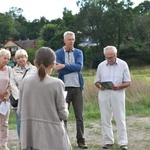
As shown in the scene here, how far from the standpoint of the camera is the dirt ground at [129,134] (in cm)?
624

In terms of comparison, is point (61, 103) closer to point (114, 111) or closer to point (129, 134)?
point (114, 111)

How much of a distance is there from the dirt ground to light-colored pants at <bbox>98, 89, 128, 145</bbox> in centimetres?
20

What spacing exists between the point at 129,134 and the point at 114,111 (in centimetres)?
134

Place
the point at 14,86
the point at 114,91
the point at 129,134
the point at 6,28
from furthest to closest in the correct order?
the point at 6,28 → the point at 129,134 → the point at 114,91 → the point at 14,86

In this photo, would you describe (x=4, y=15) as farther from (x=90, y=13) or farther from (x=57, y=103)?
(x=57, y=103)

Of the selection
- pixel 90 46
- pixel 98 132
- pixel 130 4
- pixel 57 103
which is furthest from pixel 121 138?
pixel 130 4

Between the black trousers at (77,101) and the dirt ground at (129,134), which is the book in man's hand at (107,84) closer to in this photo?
the black trousers at (77,101)

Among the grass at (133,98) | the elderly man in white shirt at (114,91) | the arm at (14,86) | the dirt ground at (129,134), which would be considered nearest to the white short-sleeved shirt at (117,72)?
the elderly man in white shirt at (114,91)

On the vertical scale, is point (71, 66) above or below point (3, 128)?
above

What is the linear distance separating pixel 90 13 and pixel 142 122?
54152 millimetres

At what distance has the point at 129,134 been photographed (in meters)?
7.12

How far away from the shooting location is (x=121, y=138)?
19.8ft

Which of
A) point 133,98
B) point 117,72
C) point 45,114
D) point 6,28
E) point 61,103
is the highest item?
point 6,28

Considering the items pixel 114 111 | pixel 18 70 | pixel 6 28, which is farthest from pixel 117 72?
pixel 6 28
